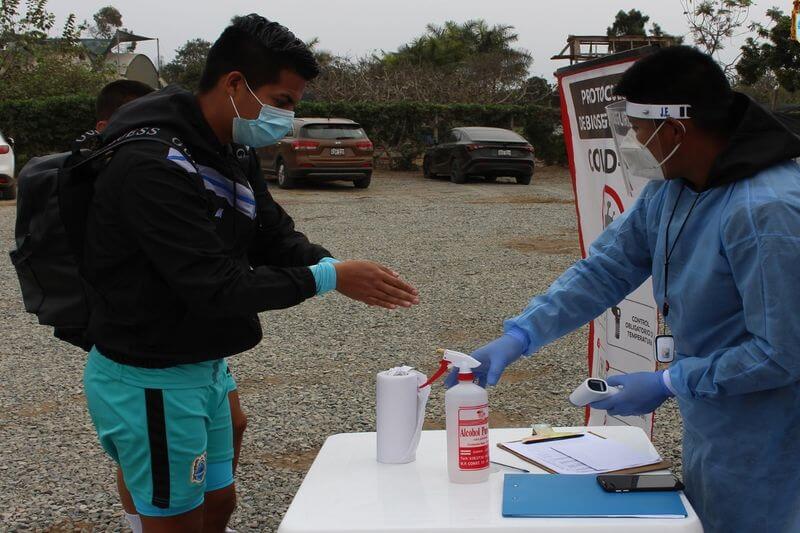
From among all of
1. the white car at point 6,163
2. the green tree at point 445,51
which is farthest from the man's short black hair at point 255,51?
the green tree at point 445,51

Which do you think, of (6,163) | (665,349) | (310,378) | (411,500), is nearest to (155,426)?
(411,500)

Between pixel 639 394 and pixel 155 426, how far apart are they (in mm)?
1217

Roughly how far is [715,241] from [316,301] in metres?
6.32

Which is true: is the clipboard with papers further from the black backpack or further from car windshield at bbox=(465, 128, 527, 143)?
car windshield at bbox=(465, 128, 527, 143)

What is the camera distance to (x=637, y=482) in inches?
79.2

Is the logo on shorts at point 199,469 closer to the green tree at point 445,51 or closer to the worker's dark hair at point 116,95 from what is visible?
the worker's dark hair at point 116,95

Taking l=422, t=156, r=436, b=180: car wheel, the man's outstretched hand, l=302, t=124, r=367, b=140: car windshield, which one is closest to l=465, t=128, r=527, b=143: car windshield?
l=422, t=156, r=436, b=180: car wheel

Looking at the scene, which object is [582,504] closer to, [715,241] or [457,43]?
[715,241]

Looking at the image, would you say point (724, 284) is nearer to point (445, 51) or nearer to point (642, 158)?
point (642, 158)

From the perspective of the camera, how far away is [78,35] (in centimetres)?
2728

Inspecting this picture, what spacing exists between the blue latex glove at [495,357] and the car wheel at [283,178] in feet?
55.6

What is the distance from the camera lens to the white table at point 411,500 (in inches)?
72.8

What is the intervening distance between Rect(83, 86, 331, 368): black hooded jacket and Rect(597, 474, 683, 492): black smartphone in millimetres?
861

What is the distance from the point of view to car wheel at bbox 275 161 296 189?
19.1m
